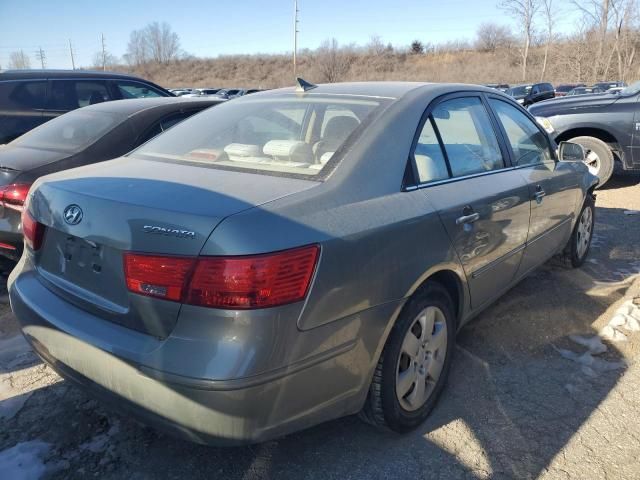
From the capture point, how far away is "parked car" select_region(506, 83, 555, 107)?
2255 centimetres

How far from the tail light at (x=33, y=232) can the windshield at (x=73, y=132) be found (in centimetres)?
185

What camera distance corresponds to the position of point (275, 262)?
179 centimetres

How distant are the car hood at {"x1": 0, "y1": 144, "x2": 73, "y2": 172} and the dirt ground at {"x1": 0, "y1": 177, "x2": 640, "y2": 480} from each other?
116 centimetres

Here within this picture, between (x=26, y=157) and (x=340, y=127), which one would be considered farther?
(x=26, y=157)

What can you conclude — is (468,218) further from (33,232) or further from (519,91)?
(519,91)

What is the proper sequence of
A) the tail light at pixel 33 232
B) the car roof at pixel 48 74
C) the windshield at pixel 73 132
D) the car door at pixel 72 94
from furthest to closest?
the car door at pixel 72 94, the car roof at pixel 48 74, the windshield at pixel 73 132, the tail light at pixel 33 232

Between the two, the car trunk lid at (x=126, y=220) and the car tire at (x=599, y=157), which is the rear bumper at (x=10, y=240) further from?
the car tire at (x=599, y=157)

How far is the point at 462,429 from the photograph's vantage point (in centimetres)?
260

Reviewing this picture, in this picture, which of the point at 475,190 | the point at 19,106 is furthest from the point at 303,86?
the point at 19,106

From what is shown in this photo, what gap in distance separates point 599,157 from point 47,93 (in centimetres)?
765

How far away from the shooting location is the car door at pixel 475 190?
2.65m

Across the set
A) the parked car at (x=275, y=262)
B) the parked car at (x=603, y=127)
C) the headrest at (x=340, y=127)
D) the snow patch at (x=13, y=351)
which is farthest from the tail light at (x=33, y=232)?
the parked car at (x=603, y=127)

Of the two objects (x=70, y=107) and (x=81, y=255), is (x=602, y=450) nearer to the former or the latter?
(x=81, y=255)

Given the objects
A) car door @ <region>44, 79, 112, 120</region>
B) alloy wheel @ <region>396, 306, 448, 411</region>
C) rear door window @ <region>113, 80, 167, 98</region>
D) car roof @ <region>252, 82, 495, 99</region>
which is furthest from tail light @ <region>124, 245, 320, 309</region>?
rear door window @ <region>113, 80, 167, 98</region>
